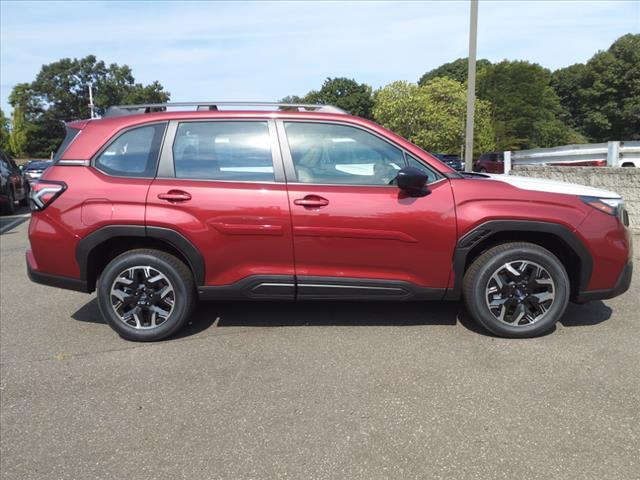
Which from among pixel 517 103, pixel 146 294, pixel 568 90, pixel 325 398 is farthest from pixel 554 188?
pixel 568 90

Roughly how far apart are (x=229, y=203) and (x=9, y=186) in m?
12.5

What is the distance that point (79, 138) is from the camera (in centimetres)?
415

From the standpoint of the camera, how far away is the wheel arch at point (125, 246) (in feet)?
12.9

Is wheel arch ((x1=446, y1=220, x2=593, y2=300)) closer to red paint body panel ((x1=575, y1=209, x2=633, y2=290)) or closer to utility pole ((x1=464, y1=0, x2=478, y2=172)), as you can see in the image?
red paint body panel ((x1=575, y1=209, x2=633, y2=290))

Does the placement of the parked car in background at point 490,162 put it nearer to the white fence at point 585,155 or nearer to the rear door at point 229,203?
the white fence at point 585,155

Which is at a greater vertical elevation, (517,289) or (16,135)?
(16,135)

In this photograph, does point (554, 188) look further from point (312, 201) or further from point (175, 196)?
point (175, 196)

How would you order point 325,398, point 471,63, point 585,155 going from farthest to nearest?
point 585,155 → point 471,63 → point 325,398

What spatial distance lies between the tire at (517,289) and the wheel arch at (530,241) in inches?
4.1

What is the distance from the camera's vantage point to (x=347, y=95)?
97.6 m

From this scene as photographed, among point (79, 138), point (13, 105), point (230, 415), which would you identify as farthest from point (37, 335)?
point (13, 105)

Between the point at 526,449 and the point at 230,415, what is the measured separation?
1.61 metres

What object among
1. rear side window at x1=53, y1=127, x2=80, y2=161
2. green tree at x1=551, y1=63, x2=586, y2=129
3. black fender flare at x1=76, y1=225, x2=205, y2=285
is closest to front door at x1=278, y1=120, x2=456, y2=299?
black fender flare at x1=76, y1=225, x2=205, y2=285

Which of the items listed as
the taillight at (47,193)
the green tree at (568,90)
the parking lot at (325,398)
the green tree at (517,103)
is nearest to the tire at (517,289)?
the parking lot at (325,398)
